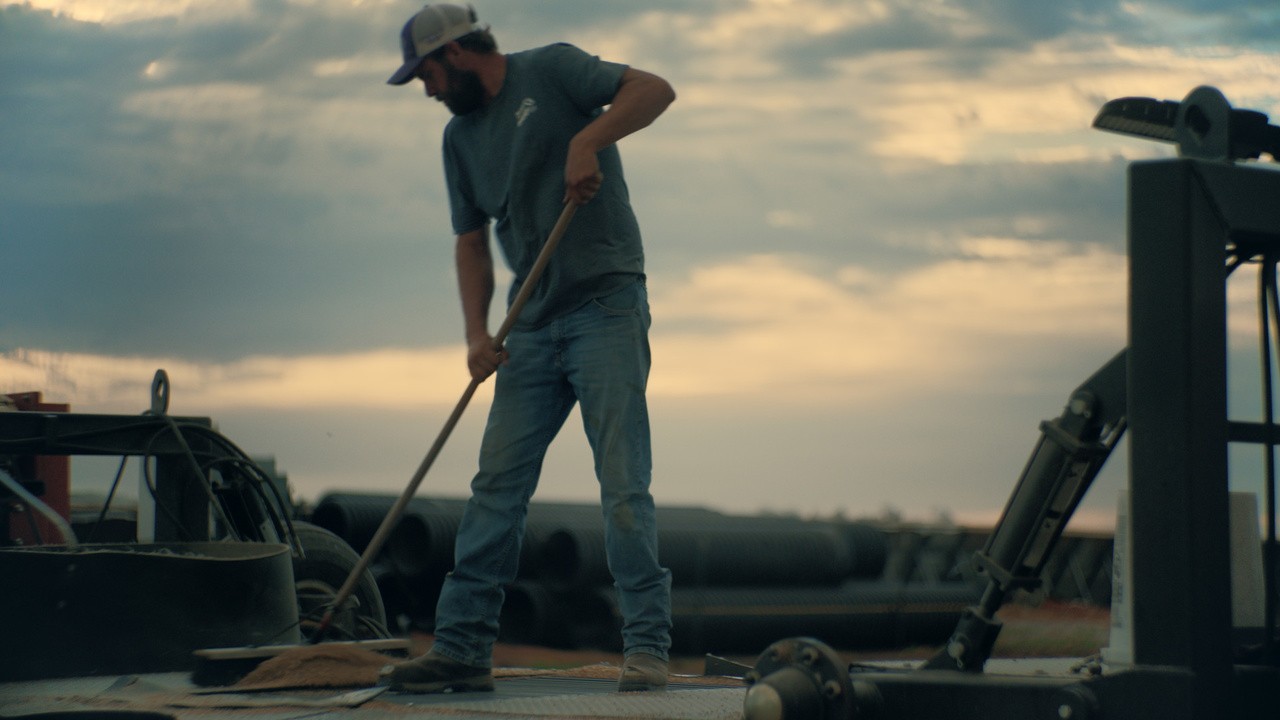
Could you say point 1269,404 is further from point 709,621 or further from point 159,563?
point 709,621

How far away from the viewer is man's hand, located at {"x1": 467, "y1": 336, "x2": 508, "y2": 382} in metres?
3.37

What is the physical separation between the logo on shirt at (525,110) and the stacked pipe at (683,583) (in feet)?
18.7

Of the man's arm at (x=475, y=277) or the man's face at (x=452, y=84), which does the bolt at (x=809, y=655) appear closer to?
the man's arm at (x=475, y=277)

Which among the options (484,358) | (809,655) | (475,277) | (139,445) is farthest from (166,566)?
(809,655)

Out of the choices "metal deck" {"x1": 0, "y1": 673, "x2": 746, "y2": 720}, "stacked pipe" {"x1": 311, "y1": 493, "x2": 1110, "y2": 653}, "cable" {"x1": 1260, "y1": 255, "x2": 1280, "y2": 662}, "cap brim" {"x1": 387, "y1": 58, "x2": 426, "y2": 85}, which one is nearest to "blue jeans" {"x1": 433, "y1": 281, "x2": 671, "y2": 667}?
"metal deck" {"x1": 0, "y1": 673, "x2": 746, "y2": 720}

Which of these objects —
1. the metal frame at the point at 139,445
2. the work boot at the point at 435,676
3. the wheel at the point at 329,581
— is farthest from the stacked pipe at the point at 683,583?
the work boot at the point at 435,676

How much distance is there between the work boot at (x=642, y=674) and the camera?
9.80 ft

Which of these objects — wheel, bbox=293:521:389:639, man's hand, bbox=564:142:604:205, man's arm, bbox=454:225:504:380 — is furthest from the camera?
wheel, bbox=293:521:389:639

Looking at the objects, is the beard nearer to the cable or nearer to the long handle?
the long handle

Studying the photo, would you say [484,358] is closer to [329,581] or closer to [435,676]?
[435,676]

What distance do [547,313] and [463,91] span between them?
1.94 feet

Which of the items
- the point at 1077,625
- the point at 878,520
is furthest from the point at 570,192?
the point at 878,520

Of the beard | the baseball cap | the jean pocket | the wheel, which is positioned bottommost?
the wheel

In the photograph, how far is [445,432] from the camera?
357cm
